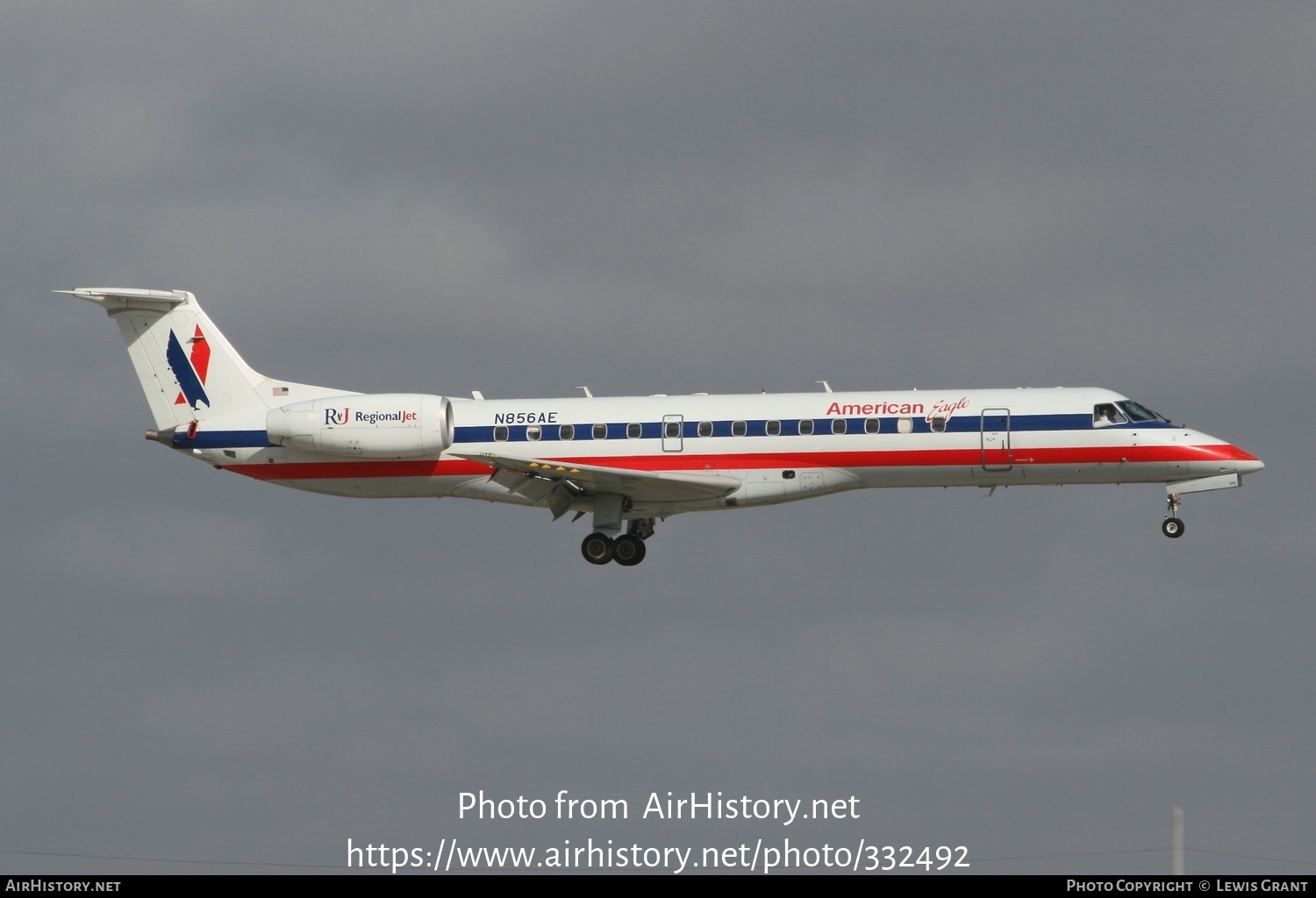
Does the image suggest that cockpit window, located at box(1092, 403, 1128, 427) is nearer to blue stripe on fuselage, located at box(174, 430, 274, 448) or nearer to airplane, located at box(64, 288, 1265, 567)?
airplane, located at box(64, 288, 1265, 567)

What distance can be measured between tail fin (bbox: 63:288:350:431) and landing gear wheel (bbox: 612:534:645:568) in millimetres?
7135

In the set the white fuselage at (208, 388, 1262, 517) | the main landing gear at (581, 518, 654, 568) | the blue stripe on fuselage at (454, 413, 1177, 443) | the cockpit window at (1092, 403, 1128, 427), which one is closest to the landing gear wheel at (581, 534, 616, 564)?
the main landing gear at (581, 518, 654, 568)

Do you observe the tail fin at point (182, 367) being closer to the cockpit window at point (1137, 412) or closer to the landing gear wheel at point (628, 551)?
the landing gear wheel at point (628, 551)

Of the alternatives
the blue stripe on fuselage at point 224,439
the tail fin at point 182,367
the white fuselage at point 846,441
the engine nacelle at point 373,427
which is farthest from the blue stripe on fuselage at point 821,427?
the tail fin at point 182,367

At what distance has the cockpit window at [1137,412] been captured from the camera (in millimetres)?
34875

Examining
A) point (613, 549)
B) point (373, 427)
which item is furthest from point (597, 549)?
point (373, 427)

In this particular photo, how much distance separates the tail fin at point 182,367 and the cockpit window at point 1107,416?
1608cm

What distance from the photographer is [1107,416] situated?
34719 mm

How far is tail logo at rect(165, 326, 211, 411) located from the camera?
38688mm

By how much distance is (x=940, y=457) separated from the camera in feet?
114

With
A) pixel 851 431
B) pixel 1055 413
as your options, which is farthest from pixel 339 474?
pixel 1055 413

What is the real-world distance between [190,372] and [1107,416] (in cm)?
1963
